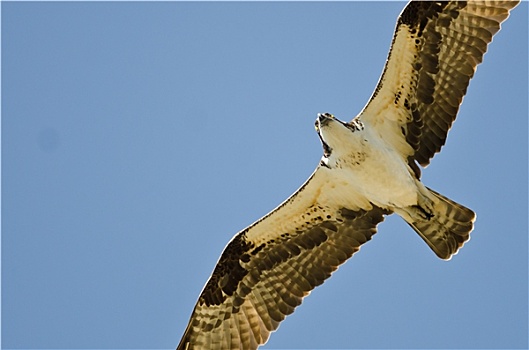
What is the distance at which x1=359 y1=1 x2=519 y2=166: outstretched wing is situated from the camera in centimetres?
1173

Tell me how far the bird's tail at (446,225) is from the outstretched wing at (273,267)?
771mm

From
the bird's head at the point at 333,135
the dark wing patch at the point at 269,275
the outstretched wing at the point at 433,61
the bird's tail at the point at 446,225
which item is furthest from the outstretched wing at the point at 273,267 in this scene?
the outstretched wing at the point at 433,61

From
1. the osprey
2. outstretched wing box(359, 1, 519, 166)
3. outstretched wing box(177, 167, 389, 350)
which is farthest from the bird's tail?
outstretched wing box(359, 1, 519, 166)

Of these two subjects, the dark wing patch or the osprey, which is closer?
the osprey

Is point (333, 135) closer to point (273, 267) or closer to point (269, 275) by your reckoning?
point (273, 267)

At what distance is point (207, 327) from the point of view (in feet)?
41.5

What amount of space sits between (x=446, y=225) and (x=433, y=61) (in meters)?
2.23

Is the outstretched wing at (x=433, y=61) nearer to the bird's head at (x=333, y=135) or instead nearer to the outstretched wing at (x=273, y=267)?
the bird's head at (x=333, y=135)

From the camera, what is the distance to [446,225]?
1196cm

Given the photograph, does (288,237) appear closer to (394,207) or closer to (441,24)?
(394,207)

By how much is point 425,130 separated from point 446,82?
2.36 ft

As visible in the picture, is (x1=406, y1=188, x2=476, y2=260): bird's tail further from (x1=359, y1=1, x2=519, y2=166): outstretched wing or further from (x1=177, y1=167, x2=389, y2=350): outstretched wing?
(x1=359, y1=1, x2=519, y2=166): outstretched wing

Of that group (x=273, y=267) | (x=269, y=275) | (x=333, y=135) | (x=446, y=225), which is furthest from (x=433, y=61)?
(x=269, y=275)

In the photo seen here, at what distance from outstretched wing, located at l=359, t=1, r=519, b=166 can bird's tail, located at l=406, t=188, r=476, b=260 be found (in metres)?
0.90
